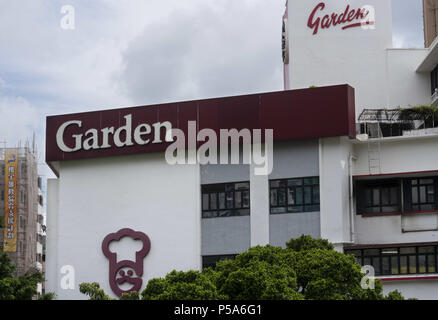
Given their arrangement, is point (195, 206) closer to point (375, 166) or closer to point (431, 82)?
point (375, 166)

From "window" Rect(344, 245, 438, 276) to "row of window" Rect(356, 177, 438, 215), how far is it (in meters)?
1.64

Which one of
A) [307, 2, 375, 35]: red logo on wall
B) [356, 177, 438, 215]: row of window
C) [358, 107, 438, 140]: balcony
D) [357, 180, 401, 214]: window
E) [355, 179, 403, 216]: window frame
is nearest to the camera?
[356, 177, 438, 215]: row of window

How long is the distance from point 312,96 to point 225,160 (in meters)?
4.57

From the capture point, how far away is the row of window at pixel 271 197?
113ft

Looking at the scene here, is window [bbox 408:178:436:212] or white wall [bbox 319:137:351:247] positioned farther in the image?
window [bbox 408:178:436:212]

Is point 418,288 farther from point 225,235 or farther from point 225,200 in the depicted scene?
point 225,200

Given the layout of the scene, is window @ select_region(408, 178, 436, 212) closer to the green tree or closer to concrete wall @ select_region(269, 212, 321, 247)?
concrete wall @ select_region(269, 212, 321, 247)

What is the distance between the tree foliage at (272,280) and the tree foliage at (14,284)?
10.3 m

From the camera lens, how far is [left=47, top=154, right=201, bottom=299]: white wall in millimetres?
36000

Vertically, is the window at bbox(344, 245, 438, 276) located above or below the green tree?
above

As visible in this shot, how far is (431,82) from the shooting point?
4225cm

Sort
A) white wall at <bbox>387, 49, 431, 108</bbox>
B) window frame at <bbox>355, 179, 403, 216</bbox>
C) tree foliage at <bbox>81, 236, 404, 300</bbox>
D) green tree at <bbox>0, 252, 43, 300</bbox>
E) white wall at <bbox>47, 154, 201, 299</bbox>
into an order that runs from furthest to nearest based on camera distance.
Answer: white wall at <bbox>387, 49, 431, 108</bbox> → white wall at <bbox>47, 154, 201, 299</bbox> → window frame at <bbox>355, 179, 403, 216</bbox> → green tree at <bbox>0, 252, 43, 300</bbox> → tree foliage at <bbox>81, 236, 404, 300</bbox>

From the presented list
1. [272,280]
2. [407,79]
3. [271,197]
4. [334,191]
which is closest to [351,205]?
[334,191]

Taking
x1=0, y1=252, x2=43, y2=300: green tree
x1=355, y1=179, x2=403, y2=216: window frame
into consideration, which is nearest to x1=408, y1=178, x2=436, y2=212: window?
x1=355, y1=179, x2=403, y2=216: window frame
